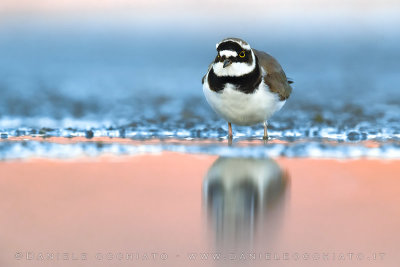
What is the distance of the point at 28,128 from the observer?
8125 millimetres

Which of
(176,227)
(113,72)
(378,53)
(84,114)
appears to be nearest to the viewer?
(176,227)

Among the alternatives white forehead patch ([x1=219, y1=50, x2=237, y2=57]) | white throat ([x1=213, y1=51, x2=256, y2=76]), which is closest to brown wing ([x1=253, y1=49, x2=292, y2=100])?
white throat ([x1=213, y1=51, x2=256, y2=76])

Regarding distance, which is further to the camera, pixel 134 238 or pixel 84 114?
pixel 84 114

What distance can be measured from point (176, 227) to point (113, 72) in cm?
1227

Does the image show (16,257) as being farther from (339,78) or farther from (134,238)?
(339,78)

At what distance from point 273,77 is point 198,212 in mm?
3344

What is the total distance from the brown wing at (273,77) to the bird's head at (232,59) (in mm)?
354

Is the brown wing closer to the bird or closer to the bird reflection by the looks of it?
the bird

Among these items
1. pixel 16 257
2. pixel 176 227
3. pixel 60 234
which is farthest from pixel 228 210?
pixel 16 257

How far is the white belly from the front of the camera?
7027mm

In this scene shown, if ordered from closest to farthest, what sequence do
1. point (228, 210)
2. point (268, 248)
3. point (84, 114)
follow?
point (268, 248) → point (228, 210) → point (84, 114)

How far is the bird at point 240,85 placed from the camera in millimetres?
6941

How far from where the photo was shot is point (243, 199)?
15.3 ft

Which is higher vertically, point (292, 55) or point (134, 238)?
point (134, 238)
